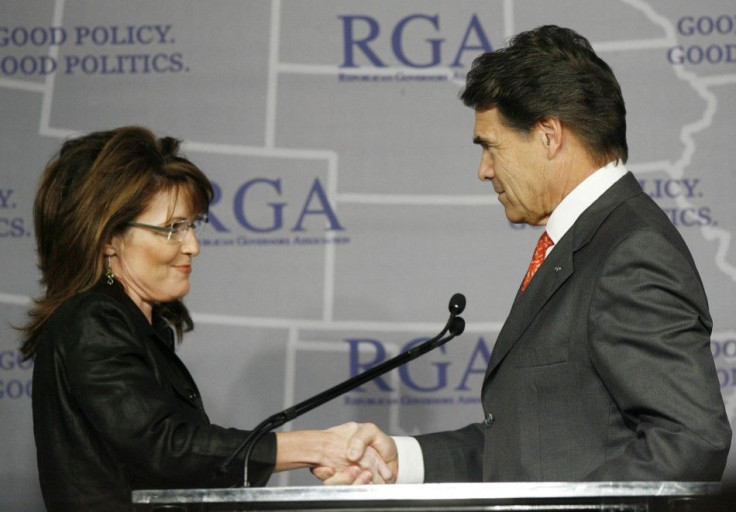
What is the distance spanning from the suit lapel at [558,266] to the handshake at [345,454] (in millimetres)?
413

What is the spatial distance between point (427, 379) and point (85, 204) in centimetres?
174

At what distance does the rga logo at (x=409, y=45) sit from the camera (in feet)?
12.9

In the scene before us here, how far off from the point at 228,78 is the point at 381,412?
4.38 feet

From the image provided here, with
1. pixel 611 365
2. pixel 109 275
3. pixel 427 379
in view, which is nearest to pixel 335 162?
pixel 427 379

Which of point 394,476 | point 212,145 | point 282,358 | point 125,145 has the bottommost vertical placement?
point 394,476

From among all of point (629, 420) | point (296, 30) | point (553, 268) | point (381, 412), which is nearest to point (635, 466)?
point (629, 420)

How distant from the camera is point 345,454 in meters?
2.49

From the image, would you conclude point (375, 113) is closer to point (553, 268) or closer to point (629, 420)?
point (553, 268)

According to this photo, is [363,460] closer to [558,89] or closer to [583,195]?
[583,195]

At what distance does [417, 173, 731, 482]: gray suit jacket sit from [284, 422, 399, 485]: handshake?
34 centimetres

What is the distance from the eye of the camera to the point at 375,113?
3957mm

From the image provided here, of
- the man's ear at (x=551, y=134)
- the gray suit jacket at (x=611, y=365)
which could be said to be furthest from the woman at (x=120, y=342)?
the man's ear at (x=551, y=134)

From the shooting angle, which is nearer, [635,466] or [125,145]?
[635,466]

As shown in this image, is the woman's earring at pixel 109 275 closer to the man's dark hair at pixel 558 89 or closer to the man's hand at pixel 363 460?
the man's hand at pixel 363 460
